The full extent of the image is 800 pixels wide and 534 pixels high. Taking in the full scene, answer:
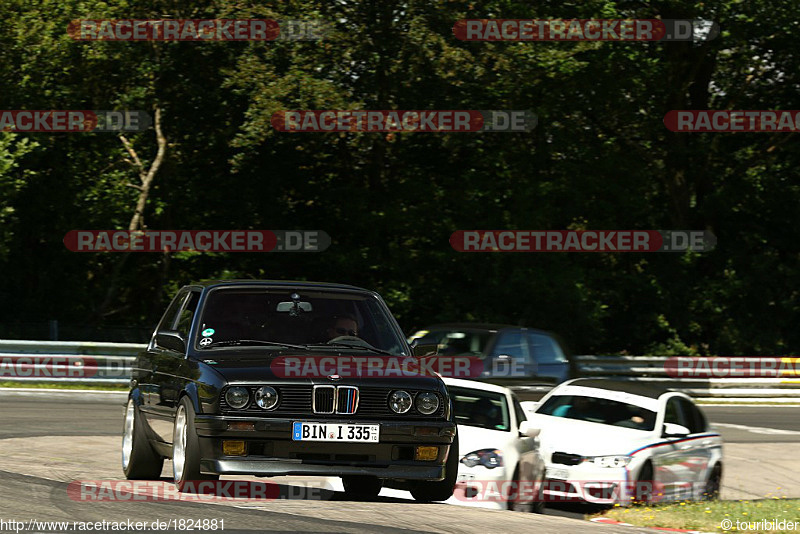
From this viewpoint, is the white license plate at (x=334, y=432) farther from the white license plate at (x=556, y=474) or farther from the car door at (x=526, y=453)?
the white license plate at (x=556, y=474)

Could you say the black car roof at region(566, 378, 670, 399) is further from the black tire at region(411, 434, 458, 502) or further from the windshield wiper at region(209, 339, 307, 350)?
the windshield wiper at region(209, 339, 307, 350)

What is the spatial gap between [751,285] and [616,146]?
5.52m

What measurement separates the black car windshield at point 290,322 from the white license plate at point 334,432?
2.58 ft

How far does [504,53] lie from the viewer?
30547mm

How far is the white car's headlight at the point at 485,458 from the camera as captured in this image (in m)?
13.4

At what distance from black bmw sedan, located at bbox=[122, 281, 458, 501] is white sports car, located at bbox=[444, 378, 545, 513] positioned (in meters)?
3.41

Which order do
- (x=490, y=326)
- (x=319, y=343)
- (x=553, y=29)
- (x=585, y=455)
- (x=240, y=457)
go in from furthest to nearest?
(x=553, y=29)
(x=490, y=326)
(x=585, y=455)
(x=319, y=343)
(x=240, y=457)

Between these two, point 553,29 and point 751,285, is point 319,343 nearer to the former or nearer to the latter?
point 553,29

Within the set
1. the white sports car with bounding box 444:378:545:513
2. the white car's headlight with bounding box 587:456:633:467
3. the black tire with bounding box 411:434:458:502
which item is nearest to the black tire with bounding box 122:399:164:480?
the black tire with bounding box 411:434:458:502

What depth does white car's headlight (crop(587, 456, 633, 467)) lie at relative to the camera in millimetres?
15125

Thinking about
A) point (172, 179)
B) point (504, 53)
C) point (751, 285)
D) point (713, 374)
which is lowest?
point (713, 374)

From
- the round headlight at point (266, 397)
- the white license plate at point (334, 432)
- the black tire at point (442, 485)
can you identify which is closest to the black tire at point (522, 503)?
the black tire at point (442, 485)

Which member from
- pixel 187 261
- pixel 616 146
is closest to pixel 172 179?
pixel 187 261

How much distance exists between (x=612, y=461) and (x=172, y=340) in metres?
7.05
